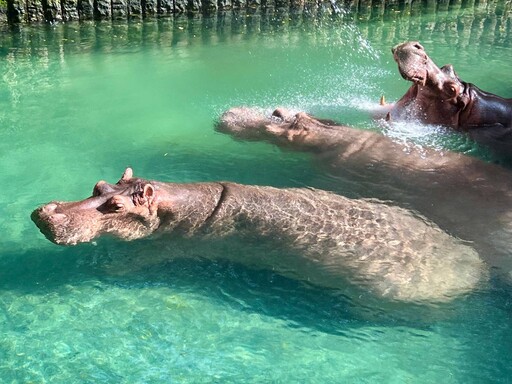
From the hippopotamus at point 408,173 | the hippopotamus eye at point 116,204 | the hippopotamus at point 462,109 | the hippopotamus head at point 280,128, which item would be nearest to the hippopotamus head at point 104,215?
the hippopotamus eye at point 116,204

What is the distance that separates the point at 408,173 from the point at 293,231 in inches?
73.9

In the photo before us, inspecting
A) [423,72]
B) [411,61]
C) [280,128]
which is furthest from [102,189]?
[423,72]

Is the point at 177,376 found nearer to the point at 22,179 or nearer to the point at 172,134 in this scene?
the point at 22,179

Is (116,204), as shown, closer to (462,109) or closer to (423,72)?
(423,72)

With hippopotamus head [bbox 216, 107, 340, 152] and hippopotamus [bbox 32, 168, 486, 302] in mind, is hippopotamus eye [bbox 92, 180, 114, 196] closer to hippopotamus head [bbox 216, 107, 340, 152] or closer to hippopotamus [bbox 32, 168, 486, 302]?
hippopotamus [bbox 32, 168, 486, 302]

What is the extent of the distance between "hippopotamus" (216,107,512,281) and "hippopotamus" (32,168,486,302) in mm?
317

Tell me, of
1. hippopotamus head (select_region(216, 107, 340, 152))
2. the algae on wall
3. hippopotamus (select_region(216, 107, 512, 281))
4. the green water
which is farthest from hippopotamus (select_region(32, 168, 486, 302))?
the algae on wall

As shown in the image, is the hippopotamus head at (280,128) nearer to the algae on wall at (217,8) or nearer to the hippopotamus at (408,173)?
the hippopotamus at (408,173)

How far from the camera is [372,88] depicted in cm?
947

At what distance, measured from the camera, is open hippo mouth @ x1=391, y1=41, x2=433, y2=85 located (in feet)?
21.7

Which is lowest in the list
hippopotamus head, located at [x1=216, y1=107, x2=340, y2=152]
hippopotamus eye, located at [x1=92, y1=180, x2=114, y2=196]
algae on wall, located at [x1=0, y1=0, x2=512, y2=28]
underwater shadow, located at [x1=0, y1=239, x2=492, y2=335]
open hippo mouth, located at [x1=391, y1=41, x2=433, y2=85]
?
underwater shadow, located at [x1=0, y1=239, x2=492, y2=335]

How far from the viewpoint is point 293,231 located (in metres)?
5.21

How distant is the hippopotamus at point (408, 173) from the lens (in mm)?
5625

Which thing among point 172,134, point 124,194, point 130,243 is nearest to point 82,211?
point 124,194
